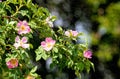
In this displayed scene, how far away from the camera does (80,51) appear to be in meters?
2.54

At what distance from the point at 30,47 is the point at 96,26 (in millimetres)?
3596

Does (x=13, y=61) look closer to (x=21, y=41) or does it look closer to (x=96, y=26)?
(x=21, y=41)

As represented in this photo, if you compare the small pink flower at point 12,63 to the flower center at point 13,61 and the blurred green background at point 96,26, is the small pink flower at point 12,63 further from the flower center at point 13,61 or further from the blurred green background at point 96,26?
the blurred green background at point 96,26

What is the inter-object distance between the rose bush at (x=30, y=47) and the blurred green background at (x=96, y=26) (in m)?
2.81

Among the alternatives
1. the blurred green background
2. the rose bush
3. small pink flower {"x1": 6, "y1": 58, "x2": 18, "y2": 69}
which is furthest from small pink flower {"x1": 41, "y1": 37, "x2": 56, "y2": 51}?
the blurred green background

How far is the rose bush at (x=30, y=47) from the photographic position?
238 cm

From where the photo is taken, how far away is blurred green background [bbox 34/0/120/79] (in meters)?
5.46

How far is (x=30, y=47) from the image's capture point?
2441 millimetres

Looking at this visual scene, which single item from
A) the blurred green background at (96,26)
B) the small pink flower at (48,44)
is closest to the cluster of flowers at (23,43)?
the small pink flower at (48,44)

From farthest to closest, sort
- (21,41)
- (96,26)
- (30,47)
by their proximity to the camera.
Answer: (96,26), (30,47), (21,41)

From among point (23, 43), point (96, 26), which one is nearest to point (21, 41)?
point (23, 43)

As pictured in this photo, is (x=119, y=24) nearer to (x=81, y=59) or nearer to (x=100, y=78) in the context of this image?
(x=100, y=78)

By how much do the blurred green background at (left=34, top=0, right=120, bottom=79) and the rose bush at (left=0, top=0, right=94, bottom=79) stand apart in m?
2.81

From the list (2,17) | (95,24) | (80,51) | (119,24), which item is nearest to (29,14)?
(2,17)
